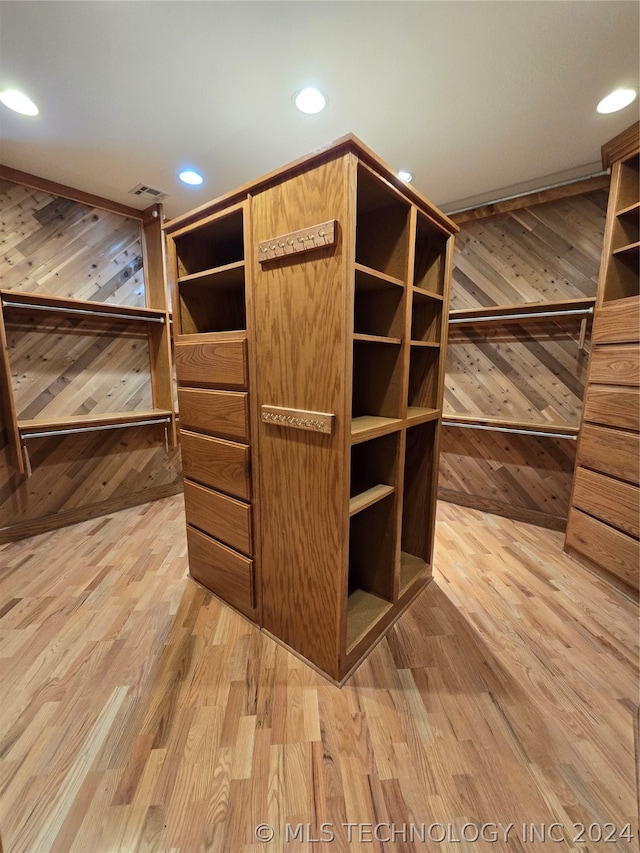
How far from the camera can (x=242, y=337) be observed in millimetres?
1494

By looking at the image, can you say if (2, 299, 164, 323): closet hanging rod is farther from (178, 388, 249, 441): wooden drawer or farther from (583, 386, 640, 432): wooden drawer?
(583, 386, 640, 432): wooden drawer

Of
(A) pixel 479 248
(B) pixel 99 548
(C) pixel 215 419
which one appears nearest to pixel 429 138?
(A) pixel 479 248

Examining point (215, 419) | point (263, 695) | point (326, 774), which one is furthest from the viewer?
point (215, 419)

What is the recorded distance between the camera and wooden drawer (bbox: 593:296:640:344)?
1.89 metres

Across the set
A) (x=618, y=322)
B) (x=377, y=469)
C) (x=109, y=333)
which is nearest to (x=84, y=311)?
(x=109, y=333)

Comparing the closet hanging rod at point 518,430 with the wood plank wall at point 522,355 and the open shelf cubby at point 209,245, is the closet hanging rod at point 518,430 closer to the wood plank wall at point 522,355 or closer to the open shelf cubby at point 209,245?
the wood plank wall at point 522,355

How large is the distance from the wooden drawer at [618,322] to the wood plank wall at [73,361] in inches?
145

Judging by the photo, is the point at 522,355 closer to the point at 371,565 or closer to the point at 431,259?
the point at 431,259

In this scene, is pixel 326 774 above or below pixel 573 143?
below

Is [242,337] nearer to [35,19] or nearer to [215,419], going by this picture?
[215,419]

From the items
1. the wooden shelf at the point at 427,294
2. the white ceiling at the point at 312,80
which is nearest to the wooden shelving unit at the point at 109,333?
the white ceiling at the point at 312,80

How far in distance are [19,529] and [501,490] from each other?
13.3 ft

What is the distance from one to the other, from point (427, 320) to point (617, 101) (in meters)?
1.44

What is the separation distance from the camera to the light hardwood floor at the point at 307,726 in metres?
0.99
